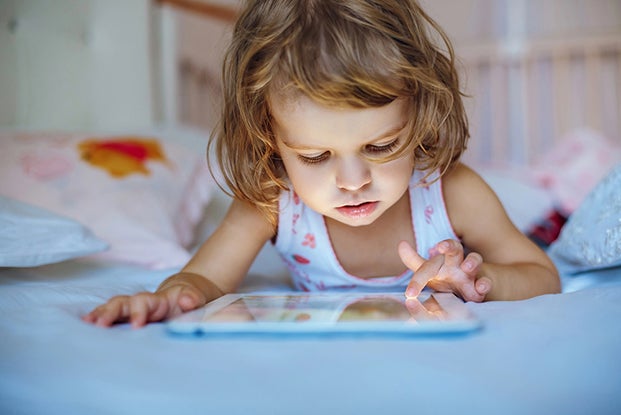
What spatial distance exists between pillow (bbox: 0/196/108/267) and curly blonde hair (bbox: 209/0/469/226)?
0.22 meters

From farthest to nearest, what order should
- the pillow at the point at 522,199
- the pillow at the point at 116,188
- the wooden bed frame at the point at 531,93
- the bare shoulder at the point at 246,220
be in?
the wooden bed frame at the point at 531,93, the pillow at the point at 522,199, the pillow at the point at 116,188, the bare shoulder at the point at 246,220

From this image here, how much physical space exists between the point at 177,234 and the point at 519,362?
0.77 m

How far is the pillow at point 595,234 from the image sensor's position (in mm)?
834

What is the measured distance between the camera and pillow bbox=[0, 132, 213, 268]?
106 cm

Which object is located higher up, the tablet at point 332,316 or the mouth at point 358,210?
the mouth at point 358,210

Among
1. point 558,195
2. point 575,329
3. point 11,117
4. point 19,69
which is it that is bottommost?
point 558,195

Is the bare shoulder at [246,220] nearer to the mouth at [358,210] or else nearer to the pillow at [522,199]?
the mouth at [358,210]

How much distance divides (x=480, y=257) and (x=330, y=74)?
0.27 metres

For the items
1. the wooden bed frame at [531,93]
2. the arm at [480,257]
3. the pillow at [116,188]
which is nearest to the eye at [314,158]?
the arm at [480,257]

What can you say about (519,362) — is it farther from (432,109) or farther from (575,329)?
(432,109)

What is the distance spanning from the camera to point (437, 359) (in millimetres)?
472

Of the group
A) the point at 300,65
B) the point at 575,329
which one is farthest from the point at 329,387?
the point at 300,65

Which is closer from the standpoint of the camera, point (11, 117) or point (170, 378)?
point (170, 378)

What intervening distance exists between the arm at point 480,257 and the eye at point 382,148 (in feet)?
0.37
